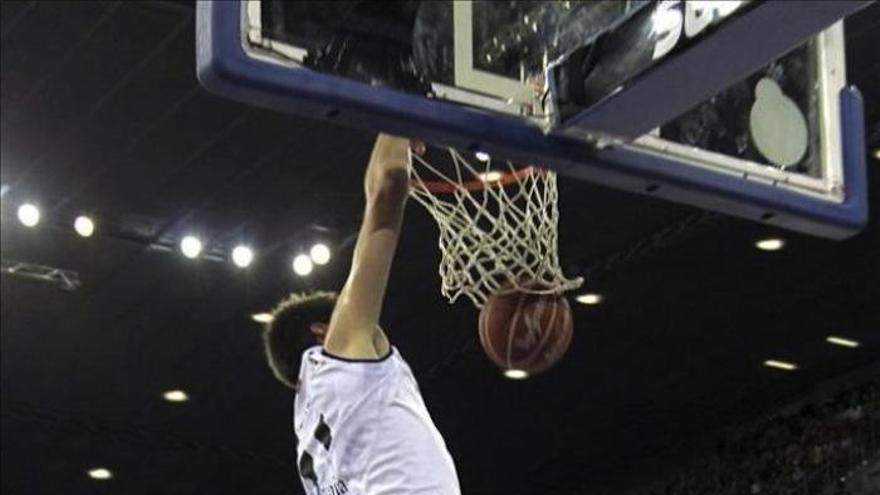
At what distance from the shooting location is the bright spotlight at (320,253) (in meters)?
12.6

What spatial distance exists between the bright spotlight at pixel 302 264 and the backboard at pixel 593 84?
806 cm

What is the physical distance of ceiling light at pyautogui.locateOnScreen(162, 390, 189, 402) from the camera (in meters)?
15.8

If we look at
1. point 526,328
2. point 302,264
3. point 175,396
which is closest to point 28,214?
point 302,264

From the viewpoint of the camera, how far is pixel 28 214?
11.8 m

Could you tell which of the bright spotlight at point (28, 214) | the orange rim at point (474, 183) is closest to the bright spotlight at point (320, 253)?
the bright spotlight at point (28, 214)

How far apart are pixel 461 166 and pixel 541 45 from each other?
5.76ft

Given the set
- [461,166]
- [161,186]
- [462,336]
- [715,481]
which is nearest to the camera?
[461,166]

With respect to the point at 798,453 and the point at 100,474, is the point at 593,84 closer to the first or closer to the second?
the point at 798,453

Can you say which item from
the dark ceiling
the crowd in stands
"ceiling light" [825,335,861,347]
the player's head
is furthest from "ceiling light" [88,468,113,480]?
the player's head

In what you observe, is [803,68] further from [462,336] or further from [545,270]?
[462,336]

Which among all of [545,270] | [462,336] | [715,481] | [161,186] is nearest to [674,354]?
[462,336]

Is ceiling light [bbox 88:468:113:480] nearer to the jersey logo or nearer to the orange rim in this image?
the orange rim

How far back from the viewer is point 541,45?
15.0ft

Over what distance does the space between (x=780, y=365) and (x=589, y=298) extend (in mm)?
2717
